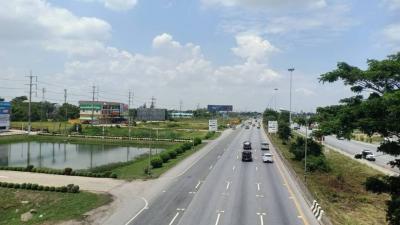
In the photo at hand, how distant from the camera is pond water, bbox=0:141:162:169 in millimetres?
74375

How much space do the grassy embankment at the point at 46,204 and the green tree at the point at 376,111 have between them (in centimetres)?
1972

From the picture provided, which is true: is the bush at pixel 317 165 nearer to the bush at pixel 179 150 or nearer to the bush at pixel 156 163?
the bush at pixel 156 163

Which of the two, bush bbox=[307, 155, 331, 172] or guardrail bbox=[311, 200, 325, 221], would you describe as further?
bush bbox=[307, 155, 331, 172]

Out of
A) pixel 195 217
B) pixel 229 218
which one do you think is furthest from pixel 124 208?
pixel 229 218

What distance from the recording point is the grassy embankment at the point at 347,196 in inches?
1389

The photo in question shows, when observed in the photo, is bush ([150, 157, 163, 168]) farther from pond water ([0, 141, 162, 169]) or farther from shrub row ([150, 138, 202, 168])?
pond water ([0, 141, 162, 169])

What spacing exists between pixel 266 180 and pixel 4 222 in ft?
91.3

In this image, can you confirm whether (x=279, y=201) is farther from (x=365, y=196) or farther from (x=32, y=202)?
(x=32, y=202)

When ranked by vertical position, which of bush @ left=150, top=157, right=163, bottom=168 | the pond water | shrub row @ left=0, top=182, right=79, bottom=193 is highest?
bush @ left=150, top=157, right=163, bottom=168

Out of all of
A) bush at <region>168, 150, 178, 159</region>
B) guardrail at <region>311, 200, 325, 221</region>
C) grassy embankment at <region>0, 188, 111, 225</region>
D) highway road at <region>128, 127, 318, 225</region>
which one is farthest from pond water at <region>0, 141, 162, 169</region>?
guardrail at <region>311, 200, 325, 221</region>

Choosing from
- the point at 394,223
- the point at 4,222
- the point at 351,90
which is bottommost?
the point at 4,222

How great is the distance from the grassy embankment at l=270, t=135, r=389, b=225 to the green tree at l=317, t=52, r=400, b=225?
485 cm

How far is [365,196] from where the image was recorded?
45.1 meters

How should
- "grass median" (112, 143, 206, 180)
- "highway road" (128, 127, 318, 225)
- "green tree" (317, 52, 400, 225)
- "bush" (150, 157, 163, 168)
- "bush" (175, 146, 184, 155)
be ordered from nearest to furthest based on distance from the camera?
"green tree" (317, 52, 400, 225) < "highway road" (128, 127, 318, 225) < "grass median" (112, 143, 206, 180) < "bush" (150, 157, 163, 168) < "bush" (175, 146, 184, 155)
